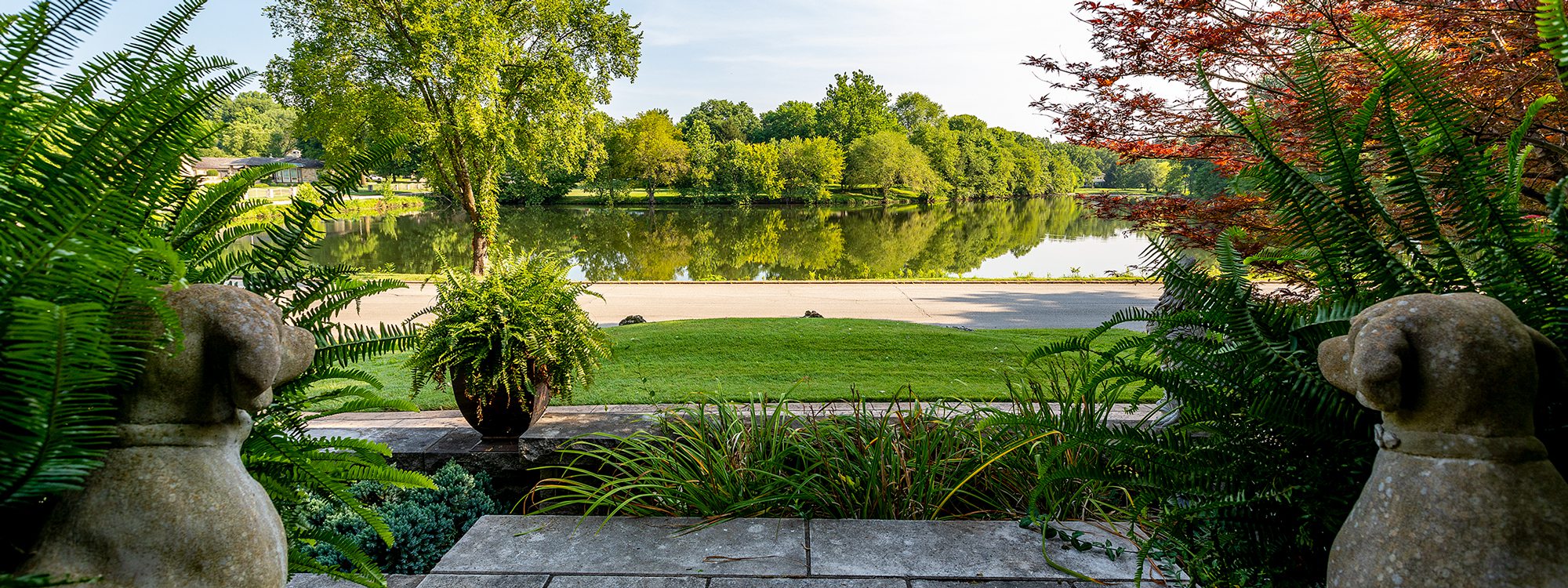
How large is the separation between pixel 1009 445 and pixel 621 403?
11.1 feet

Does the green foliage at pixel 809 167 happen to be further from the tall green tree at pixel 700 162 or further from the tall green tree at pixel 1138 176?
the tall green tree at pixel 1138 176

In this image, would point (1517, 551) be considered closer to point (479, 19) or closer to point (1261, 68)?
point (1261, 68)

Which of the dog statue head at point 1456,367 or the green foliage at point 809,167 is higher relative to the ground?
the green foliage at point 809,167

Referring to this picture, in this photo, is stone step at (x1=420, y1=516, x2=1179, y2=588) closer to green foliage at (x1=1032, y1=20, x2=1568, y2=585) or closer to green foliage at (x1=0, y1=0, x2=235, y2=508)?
green foliage at (x1=1032, y1=20, x2=1568, y2=585)

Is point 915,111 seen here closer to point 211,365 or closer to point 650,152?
point 650,152

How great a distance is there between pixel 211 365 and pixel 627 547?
2.04 meters

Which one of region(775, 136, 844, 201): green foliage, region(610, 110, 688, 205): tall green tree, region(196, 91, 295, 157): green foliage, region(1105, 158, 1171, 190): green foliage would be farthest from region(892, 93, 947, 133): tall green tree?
region(196, 91, 295, 157): green foliage

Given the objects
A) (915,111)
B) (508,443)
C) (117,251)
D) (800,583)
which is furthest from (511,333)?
(915,111)

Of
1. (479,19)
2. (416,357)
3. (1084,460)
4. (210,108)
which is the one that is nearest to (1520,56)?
(1084,460)

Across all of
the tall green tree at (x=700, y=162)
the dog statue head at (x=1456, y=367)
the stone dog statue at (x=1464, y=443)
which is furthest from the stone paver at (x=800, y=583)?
the tall green tree at (x=700, y=162)

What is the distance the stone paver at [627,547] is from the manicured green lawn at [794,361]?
2385 mm

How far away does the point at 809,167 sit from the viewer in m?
60.6

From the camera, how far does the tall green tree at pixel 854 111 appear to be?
7550 centimetres

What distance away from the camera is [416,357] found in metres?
4.27
